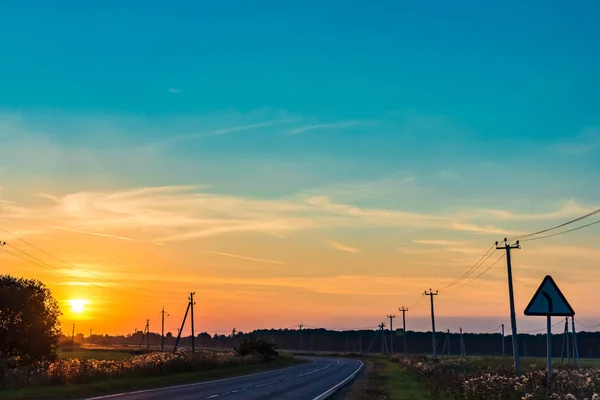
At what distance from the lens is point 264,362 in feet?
250

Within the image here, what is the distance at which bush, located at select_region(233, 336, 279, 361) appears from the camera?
78.6 meters

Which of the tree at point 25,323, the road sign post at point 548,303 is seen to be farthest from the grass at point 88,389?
the road sign post at point 548,303

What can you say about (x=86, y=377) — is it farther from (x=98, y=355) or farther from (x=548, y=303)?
(x=98, y=355)

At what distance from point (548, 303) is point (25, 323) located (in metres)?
35.5

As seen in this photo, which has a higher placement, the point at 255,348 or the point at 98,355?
the point at 255,348

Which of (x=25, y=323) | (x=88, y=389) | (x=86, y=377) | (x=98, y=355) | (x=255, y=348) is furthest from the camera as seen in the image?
(x=98, y=355)

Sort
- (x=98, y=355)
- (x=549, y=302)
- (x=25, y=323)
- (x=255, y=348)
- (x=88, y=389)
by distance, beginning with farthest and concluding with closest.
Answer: (x=98, y=355)
(x=255, y=348)
(x=25, y=323)
(x=88, y=389)
(x=549, y=302)

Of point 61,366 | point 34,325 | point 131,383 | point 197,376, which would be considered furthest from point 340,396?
point 34,325

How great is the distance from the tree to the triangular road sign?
33.8 metres

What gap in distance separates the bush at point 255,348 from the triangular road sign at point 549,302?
6508 cm

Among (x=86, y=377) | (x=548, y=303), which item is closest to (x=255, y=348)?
(x=86, y=377)

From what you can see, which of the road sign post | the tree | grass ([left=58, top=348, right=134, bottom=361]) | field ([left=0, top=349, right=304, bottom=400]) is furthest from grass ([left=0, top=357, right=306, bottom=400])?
grass ([left=58, top=348, right=134, bottom=361])

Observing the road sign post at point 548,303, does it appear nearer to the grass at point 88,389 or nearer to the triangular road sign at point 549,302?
the triangular road sign at point 549,302

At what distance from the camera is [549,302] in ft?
49.3
